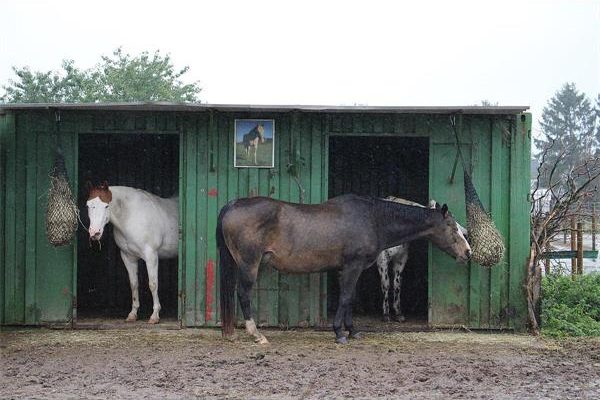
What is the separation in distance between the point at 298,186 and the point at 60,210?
9.28 ft

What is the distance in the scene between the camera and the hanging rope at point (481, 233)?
9180 millimetres

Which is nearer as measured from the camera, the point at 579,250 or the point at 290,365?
the point at 290,365

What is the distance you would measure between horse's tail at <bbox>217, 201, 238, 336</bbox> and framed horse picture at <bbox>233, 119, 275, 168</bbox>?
869 millimetres

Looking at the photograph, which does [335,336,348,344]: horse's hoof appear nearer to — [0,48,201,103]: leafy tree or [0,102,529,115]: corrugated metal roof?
[0,102,529,115]: corrugated metal roof

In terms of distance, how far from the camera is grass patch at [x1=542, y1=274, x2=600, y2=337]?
9742mm

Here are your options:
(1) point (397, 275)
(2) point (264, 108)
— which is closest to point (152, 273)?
(2) point (264, 108)

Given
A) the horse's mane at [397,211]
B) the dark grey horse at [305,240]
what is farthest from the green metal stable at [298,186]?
the dark grey horse at [305,240]

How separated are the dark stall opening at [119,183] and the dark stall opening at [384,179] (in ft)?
8.53

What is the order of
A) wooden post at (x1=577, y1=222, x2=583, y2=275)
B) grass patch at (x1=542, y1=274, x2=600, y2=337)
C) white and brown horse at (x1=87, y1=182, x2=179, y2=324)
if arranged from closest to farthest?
grass patch at (x1=542, y1=274, x2=600, y2=337) < white and brown horse at (x1=87, y1=182, x2=179, y2=324) < wooden post at (x1=577, y1=222, x2=583, y2=275)

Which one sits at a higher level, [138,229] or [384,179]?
[384,179]

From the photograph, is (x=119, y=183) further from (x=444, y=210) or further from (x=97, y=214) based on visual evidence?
(x=444, y=210)

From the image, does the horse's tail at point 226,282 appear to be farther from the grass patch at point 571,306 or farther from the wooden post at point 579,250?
the wooden post at point 579,250

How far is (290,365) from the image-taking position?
7.75 meters

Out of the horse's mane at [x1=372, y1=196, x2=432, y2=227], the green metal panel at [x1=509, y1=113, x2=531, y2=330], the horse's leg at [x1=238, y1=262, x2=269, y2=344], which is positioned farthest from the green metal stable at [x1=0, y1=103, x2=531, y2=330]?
the horse's leg at [x1=238, y1=262, x2=269, y2=344]
